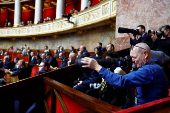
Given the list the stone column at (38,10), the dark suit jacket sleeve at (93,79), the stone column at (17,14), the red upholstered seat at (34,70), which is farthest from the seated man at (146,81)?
the stone column at (17,14)

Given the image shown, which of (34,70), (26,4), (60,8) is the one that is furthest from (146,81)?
(26,4)

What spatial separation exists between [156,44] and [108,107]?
161 cm

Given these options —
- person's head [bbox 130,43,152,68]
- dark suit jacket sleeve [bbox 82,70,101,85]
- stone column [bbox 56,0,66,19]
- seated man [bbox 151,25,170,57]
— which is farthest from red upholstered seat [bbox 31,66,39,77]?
stone column [bbox 56,0,66,19]

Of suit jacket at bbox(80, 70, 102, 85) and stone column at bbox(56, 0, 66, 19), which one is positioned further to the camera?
stone column at bbox(56, 0, 66, 19)

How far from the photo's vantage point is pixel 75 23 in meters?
7.55

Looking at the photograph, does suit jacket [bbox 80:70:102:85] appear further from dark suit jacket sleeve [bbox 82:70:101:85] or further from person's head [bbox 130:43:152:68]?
person's head [bbox 130:43:152:68]

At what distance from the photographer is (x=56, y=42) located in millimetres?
10297

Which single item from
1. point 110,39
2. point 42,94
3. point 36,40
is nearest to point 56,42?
point 36,40

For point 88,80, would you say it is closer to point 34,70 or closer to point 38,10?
point 34,70

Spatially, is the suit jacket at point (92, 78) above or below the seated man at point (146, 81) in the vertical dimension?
below

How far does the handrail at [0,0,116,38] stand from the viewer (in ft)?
18.0

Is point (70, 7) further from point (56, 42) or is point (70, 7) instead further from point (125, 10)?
point (125, 10)

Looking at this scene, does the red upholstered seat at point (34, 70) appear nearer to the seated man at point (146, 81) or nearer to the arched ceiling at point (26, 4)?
the seated man at point (146, 81)

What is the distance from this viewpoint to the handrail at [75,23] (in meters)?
5.50
